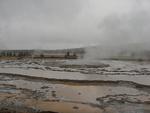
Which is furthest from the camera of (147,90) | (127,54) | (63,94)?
(127,54)

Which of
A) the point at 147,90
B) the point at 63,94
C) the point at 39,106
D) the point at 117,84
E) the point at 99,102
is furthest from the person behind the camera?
the point at 117,84

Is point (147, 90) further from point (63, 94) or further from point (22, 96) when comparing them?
point (22, 96)

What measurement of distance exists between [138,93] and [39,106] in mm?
5325

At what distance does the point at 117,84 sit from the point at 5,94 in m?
6.65

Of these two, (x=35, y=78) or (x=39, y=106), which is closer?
(x=39, y=106)

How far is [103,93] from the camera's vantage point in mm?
12680

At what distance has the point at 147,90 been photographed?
1369 cm

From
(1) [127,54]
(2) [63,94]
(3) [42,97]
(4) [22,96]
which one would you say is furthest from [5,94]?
(1) [127,54]

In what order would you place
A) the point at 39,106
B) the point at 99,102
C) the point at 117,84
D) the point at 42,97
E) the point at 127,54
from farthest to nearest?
the point at 127,54 < the point at 117,84 < the point at 42,97 < the point at 99,102 < the point at 39,106

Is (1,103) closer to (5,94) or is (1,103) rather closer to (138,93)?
(5,94)

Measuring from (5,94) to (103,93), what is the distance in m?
4.53

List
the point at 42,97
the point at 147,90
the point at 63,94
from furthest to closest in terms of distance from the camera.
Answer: the point at 147,90 → the point at 63,94 → the point at 42,97

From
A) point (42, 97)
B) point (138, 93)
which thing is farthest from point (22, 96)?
point (138, 93)

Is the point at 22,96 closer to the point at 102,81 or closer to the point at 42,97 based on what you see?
the point at 42,97
